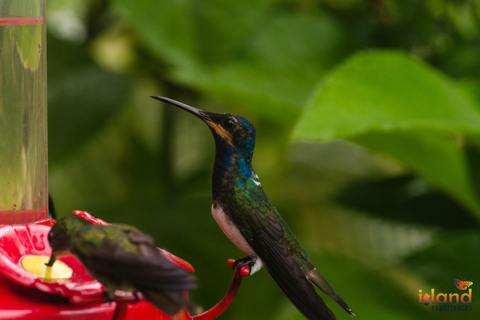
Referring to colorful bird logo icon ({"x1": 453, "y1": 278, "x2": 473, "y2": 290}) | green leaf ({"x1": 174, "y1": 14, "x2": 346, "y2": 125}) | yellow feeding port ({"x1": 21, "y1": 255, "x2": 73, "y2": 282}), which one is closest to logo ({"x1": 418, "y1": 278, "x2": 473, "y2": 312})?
colorful bird logo icon ({"x1": 453, "y1": 278, "x2": 473, "y2": 290})

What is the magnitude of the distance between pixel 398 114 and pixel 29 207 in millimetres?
536

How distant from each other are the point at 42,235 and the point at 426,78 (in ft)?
2.30

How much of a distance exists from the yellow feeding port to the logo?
76 cm

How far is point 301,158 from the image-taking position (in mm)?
2207

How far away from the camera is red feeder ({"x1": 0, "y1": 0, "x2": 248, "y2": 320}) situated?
478 millimetres

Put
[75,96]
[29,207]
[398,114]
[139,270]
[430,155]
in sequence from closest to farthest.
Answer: [139,270]
[29,207]
[398,114]
[430,155]
[75,96]

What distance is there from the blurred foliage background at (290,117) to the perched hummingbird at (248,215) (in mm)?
249

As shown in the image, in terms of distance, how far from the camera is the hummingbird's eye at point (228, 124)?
0.51m

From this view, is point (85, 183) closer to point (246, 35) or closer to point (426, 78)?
point (246, 35)

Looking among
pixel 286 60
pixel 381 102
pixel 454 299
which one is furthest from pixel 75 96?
pixel 454 299

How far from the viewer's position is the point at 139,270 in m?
0.37

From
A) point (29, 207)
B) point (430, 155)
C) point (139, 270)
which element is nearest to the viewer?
point (139, 270)

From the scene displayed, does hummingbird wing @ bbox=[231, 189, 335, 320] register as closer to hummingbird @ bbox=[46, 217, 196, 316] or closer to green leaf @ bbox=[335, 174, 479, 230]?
hummingbird @ bbox=[46, 217, 196, 316]

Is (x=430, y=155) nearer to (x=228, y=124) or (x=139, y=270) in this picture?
(x=228, y=124)
